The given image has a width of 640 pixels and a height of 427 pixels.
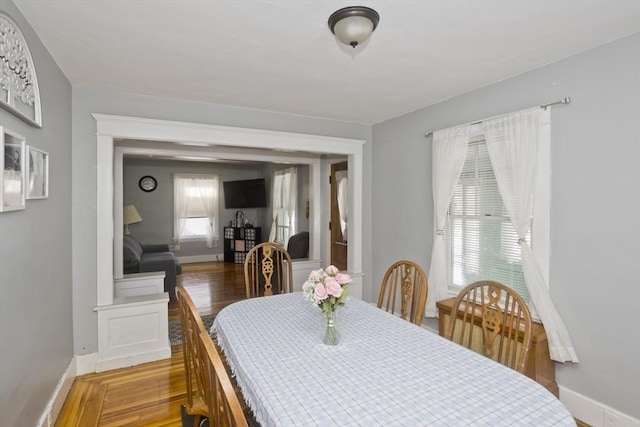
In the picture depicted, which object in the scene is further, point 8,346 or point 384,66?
point 384,66

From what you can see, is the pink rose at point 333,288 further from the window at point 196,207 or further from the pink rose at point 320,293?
the window at point 196,207

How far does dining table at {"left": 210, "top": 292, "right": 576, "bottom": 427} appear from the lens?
108 centimetres

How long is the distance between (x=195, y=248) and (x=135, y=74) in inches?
237

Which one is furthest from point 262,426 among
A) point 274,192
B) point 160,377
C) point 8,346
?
point 274,192

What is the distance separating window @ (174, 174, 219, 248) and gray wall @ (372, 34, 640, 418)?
686 cm

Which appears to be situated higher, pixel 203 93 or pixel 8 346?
pixel 203 93

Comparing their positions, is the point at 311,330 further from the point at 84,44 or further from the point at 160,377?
the point at 84,44

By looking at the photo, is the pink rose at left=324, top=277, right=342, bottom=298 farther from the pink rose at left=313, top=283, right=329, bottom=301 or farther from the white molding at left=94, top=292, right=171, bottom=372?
the white molding at left=94, top=292, right=171, bottom=372

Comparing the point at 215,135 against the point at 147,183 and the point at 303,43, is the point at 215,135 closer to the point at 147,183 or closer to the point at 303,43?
the point at 303,43

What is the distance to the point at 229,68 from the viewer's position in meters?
2.37

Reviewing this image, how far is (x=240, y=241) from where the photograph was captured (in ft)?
25.2

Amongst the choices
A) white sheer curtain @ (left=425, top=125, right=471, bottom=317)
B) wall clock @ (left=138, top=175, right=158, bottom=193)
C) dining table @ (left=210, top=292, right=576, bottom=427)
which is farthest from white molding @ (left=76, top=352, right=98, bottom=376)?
wall clock @ (left=138, top=175, right=158, bottom=193)

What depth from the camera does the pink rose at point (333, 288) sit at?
1.55m

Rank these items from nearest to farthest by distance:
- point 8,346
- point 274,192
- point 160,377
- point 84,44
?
point 8,346
point 84,44
point 160,377
point 274,192
